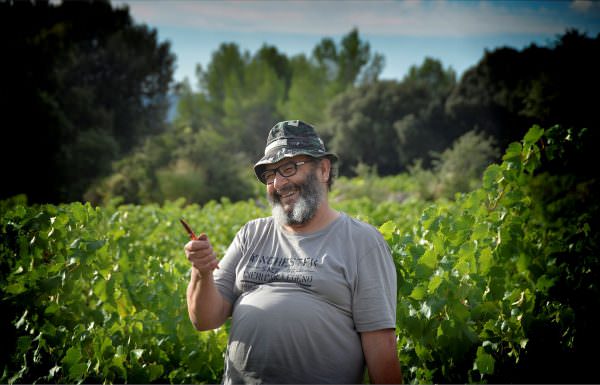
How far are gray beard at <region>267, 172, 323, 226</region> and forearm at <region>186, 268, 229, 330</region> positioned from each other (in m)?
0.40

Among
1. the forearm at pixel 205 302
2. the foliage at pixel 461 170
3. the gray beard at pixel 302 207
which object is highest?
the foliage at pixel 461 170

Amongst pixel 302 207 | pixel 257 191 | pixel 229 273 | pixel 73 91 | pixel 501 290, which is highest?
pixel 73 91

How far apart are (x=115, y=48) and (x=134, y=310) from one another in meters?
36.2

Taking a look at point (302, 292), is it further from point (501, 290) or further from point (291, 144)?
point (501, 290)

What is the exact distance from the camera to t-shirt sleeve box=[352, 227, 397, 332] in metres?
2.37

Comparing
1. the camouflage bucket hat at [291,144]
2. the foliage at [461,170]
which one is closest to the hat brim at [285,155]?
the camouflage bucket hat at [291,144]

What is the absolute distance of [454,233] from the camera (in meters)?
3.15

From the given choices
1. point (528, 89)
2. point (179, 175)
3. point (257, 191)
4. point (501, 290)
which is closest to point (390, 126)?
point (528, 89)

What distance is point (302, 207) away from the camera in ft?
8.55

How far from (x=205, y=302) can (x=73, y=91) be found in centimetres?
3134

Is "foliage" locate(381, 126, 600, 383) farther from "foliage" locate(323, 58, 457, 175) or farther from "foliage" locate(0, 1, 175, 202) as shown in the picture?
"foliage" locate(323, 58, 457, 175)

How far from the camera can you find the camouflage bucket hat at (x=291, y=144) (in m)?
2.67

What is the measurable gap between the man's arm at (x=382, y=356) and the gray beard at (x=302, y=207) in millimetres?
556

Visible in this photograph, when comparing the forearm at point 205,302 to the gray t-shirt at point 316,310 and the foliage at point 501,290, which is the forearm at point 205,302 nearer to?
the gray t-shirt at point 316,310
